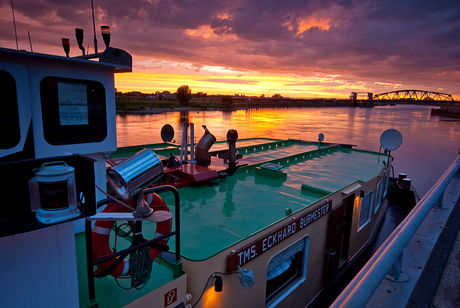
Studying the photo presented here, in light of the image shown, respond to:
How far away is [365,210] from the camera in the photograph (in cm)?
918

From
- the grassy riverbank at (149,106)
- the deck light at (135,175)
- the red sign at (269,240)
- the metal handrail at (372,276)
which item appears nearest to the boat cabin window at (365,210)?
the red sign at (269,240)

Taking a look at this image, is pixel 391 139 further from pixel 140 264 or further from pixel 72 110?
pixel 72 110

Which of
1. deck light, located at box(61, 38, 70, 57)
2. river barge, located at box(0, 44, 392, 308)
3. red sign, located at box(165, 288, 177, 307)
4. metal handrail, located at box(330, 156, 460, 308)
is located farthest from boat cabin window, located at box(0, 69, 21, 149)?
metal handrail, located at box(330, 156, 460, 308)

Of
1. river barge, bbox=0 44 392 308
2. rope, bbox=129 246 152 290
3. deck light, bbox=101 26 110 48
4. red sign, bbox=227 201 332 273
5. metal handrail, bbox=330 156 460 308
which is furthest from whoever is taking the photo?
red sign, bbox=227 201 332 273

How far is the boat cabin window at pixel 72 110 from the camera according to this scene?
132 inches

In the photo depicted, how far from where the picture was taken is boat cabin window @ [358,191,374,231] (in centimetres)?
889

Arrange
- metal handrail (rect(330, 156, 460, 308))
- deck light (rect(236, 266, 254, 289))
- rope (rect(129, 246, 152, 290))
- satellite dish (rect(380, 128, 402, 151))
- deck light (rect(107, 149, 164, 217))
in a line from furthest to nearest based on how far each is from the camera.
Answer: satellite dish (rect(380, 128, 402, 151)), deck light (rect(236, 266, 254, 289)), rope (rect(129, 246, 152, 290)), deck light (rect(107, 149, 164, 217)), metal handrail (rect(330, 156, 460, 308))

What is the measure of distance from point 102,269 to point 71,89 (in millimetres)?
2344

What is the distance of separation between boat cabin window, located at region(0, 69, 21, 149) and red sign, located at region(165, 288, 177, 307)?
251 centimetres

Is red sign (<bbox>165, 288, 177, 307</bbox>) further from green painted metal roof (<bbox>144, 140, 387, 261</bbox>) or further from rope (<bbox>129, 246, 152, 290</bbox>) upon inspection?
rope (<bbox>129, 246, 152, 290</bbox>)

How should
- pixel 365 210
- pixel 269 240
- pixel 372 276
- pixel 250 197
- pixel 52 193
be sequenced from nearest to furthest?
pixel 372 276 → pixel 52 193 → pixel 269 240 → pixel 250 197 → pixel 365 210

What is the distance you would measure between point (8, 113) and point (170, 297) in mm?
2854

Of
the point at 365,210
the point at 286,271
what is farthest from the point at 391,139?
the point at 286,271

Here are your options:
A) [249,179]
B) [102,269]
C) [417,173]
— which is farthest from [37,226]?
[417,173]
